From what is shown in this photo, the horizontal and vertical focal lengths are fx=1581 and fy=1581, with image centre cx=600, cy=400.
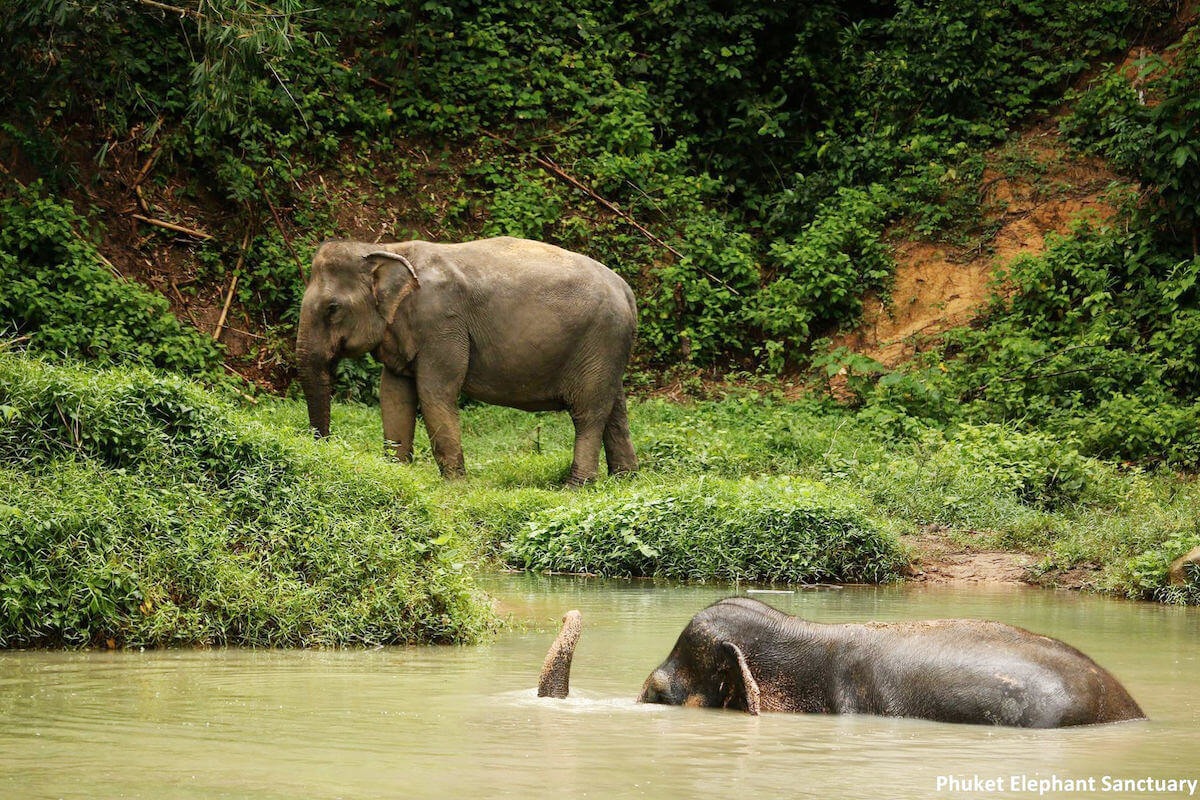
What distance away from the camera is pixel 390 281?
50.2ft

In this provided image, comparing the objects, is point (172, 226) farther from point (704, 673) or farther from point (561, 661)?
point (704, 673)

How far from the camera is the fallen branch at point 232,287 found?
1961 cm

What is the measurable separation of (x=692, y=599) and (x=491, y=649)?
2.55 metres

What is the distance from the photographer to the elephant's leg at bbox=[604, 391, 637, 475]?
1656cm

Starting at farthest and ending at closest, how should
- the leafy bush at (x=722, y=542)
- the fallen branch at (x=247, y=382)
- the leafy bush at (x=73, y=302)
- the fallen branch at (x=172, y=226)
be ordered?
the fallen branch at (x=172, y=226)
the fallen branch at (x=247, y=382)
the leafy bush at (x=73, y=302)
the leafy bush at (x=722, y=542)

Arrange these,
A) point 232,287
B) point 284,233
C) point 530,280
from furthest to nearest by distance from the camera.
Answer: point 284,233
point 232,287
point 530,280

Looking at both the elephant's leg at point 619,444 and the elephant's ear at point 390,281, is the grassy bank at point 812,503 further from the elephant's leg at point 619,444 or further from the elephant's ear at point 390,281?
the elephant's ear at point 390,281

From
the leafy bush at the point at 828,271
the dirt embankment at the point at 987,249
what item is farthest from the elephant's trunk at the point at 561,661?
the leafy bush at the point at 828,271

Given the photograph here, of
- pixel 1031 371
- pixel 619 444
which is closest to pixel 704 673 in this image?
pixel 619 444

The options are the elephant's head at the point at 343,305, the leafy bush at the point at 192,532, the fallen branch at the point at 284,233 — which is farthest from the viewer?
the fallen branch at the point at 284,233

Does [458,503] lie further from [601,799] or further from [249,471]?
[601,799]

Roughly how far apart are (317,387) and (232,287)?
5.43 m

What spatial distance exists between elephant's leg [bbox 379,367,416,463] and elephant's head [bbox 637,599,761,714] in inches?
343

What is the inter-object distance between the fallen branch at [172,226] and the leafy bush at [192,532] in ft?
34.9
